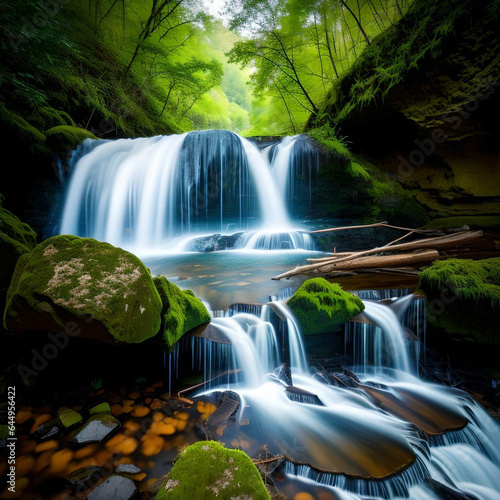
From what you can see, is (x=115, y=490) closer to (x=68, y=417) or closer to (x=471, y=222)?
(x=68, y=417)

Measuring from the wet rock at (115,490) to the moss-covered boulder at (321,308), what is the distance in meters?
2.00

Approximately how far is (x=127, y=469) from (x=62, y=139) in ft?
28.9

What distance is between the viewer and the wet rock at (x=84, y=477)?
1504 millimetres

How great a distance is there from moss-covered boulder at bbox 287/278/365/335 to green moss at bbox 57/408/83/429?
2221mm

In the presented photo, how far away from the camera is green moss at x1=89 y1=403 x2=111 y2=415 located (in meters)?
2.07

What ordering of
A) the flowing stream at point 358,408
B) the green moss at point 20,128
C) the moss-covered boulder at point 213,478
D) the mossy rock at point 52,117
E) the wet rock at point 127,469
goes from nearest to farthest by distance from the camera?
the moss-covered boulder at point 213,478 < the wet rock at point 127,469 < the flowing stream at point 358,408 < the green moss at point 20,128 < the mossy rock at point 52,117

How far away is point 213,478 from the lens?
3.58 feet

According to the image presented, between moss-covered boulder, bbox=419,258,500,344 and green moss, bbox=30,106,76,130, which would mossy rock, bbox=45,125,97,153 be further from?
moss-covered boulder, bbox=419,258,500,344

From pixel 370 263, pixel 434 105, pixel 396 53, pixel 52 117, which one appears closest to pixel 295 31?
pixel 396 53

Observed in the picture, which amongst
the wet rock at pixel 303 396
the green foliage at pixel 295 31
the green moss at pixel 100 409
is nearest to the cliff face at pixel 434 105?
the green foliage at pixel 295 31

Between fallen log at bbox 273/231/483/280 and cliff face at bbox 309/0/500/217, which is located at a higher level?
cliff face at bbox 309/0/500/217

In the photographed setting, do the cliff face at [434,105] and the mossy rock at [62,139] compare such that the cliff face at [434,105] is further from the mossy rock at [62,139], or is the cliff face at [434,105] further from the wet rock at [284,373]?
the mossy rock at [62,139]

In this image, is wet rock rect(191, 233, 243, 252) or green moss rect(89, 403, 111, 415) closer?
green moss rect(89, 403, 111, 415)

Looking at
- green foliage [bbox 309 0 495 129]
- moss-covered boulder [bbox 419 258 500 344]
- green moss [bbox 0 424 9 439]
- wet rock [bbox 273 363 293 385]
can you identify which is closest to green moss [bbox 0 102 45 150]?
green moss [bbox 0 424 9 439]
